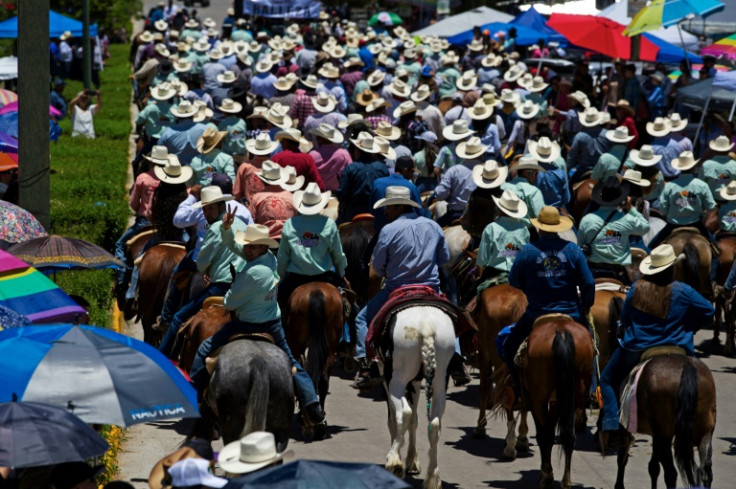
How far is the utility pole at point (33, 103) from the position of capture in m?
13.5

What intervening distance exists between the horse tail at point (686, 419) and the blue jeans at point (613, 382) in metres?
0.74

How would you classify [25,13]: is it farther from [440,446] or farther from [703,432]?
[703,432]

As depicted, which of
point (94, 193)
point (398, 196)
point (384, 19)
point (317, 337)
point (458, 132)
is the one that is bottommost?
point (94, 193)

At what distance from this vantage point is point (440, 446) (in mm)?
12688

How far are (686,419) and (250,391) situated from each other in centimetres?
354

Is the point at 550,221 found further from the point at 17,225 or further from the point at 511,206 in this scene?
the point at 17,225

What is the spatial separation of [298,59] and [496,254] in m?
19.9

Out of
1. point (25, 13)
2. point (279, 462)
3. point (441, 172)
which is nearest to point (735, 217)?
point (441, 172)

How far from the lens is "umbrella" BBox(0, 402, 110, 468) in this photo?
6.55 m

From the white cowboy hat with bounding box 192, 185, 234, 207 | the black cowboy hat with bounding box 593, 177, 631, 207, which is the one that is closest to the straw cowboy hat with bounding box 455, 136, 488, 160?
the black cowboy hat with bounding box 593, 177, 631, 207

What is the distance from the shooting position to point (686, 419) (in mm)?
10211

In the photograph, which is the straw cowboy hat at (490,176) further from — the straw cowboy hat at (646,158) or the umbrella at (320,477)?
the umbrella at (320,477)

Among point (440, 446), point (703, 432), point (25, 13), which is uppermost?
point (25, 13)

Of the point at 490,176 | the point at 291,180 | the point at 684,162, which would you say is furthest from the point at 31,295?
the point at 684,162
